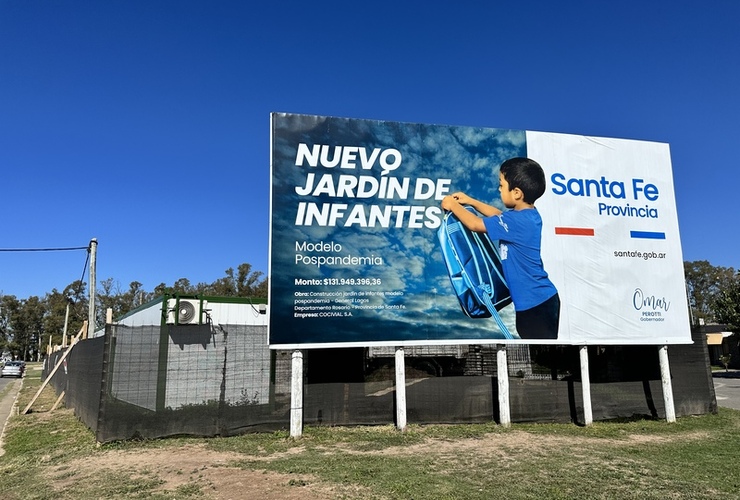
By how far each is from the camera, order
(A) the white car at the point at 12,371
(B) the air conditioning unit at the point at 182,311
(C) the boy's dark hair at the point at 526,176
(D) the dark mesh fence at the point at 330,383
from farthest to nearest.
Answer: (A) the white car at the point at 12,371
(B) the air conditioning unit at the point at 182,311
(C) the boy's dark hair at the point at 526,176
(D) the dark mesh fence at the point at 330,383

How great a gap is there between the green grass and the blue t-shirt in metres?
3.04

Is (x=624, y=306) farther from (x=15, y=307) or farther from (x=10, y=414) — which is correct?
(x=15, y=307)

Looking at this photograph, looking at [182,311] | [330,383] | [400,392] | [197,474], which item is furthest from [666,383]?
[182,311]

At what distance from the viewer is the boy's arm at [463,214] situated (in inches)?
464

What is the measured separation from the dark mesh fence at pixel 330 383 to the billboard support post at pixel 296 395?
300 millimetres

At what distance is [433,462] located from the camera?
26.6 ft

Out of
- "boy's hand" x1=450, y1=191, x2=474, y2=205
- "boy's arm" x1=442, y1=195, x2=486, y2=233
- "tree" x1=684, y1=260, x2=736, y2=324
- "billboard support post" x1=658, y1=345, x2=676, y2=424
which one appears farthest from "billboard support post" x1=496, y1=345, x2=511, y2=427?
"tree" x1=684, y1=260, x2=736, y2=324

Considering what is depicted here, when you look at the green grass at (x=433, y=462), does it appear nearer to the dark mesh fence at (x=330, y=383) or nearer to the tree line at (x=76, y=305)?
the dark mesh fence at (x=330, y=383)

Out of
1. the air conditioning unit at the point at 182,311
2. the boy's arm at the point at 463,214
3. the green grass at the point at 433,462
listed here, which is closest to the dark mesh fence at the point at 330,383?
the green grass at the point at 433,462

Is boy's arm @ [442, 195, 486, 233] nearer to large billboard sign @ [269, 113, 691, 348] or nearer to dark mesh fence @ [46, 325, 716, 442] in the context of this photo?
large billboard sign @ [269, 113, 691, 348]

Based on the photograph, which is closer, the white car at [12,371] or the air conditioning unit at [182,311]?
the air conditioning unit at [182,311]

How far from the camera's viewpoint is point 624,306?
12484 mm

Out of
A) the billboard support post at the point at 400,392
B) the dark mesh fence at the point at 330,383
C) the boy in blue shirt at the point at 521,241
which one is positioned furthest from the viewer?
the boy in blue shirt at the point at 521,241

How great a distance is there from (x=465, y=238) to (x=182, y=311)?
735 cm
